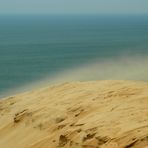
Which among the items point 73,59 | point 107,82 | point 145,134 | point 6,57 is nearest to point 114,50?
point 73,59

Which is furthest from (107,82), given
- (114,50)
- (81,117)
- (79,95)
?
(114,50)

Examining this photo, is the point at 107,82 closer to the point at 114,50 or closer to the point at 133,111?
the point at 133,111

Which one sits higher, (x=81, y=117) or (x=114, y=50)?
(x=81, y=117)

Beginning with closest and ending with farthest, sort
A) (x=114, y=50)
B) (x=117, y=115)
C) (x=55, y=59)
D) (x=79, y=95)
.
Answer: (x=117, y=115), (x=79, y=95), (x=55, y=59), (x=114, y=50)

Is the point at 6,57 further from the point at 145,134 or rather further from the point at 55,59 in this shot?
the point at 145,134

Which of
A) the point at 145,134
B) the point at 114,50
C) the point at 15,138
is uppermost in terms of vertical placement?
the point at 145,134

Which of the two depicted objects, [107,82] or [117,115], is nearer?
[117,115]

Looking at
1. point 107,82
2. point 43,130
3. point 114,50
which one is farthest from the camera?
point 114,50
